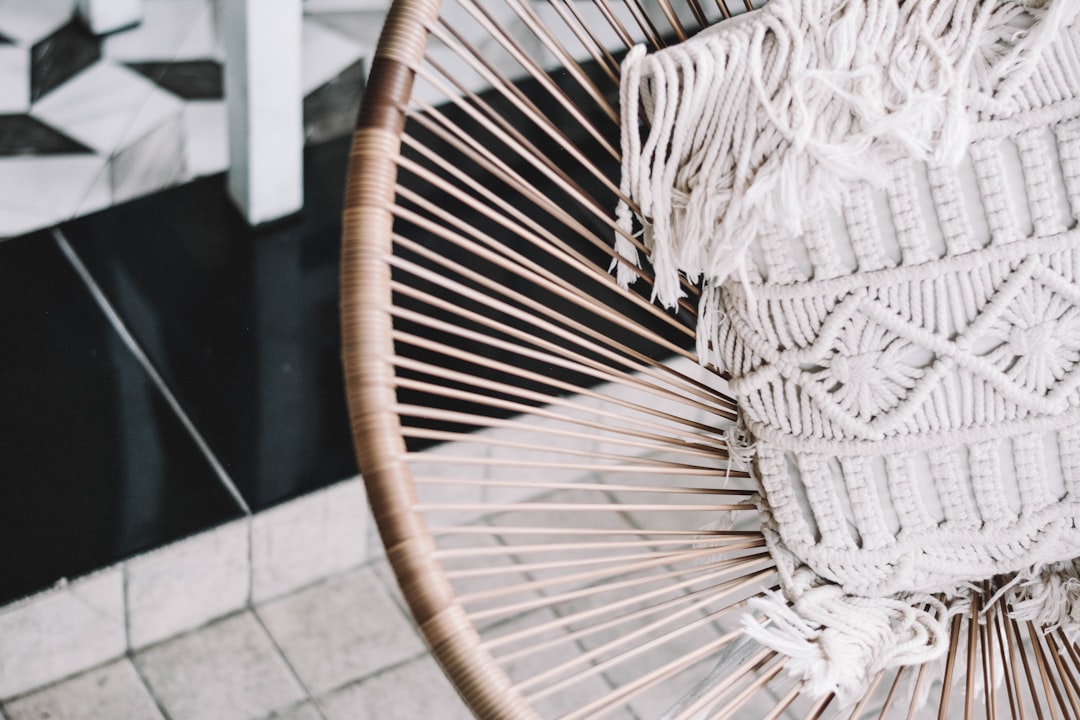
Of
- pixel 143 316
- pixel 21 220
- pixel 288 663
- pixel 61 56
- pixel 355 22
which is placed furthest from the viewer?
pixel 355 22

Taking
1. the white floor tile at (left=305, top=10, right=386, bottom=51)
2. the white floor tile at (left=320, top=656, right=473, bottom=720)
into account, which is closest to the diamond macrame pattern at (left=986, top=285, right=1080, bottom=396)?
the white floor tile at (left=320, top=656, right=473, bottom=720)

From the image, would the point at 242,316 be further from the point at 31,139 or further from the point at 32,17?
the point at 32,17

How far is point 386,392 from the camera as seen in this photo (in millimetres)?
649

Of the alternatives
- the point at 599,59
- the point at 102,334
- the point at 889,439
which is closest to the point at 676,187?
the point at 599,59

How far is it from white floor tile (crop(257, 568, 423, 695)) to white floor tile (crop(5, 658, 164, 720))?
0.16 m

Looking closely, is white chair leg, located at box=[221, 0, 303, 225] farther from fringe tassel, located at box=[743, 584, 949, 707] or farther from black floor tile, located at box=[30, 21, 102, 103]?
fringe tassel, located at box=[743, 584, 949, 707]

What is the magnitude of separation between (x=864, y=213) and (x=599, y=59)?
0.22m

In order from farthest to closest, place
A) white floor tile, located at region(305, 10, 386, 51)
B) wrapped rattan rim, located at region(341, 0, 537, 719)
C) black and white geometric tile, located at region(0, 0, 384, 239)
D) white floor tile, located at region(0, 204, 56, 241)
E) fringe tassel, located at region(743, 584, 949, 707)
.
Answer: white floor tile, located at region(305, 10, 386, 51) < black and white geometric tile, located at region(0, 0, 384, 239) < white floor tile, located at region(0, 204, 56, 241) < fringe tassel, located at region(743, 584, 949, 707) < wrapped rattan rim, located at region(341, 0, 537, 719)

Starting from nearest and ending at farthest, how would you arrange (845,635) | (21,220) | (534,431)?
(845,635)
(534,431)
(21,220)

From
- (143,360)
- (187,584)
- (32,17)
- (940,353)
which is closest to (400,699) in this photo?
(187,584)

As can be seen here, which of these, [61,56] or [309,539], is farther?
[61,56]

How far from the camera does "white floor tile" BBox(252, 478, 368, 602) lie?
1.25 meters

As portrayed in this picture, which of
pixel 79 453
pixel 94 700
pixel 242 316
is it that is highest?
pixel 242 316

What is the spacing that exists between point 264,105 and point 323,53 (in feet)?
1.85
